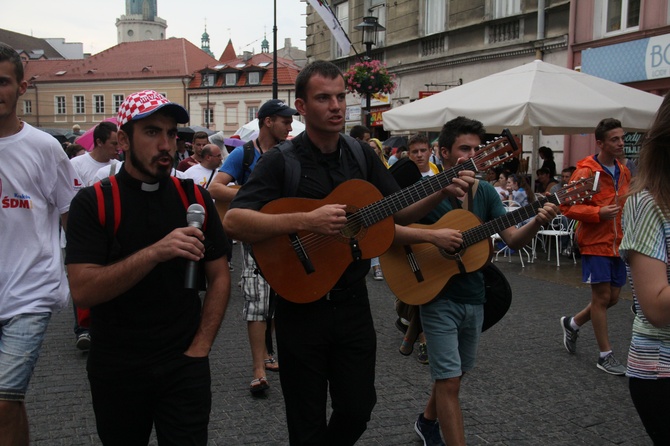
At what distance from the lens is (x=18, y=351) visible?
309 cm

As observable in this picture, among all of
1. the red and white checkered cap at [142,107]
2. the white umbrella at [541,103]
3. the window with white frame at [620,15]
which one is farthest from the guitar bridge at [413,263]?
the window with white frame at [620,15]

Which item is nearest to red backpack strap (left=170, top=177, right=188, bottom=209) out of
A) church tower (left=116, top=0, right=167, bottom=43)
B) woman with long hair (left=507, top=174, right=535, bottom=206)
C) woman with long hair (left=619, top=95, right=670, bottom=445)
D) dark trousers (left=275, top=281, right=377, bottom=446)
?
dark trousers (left=275, top=281, right=377, bottom=446)

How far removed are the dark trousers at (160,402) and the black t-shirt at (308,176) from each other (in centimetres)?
88

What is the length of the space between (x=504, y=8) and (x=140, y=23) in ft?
475

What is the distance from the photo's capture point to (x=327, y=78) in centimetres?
331

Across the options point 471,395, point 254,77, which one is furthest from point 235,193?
point 254,77

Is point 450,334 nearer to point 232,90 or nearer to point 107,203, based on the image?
point 107,203

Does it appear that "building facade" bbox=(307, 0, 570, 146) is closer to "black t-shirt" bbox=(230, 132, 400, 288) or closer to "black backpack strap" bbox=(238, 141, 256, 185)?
"black backpack strap" bbox=(238, 141, 256, 185)

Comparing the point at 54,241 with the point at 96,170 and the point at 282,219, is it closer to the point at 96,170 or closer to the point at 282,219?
the point at 282,219

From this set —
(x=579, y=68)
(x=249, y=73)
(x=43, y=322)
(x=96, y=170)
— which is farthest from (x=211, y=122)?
(x=43, y=322)

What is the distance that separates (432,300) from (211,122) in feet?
209

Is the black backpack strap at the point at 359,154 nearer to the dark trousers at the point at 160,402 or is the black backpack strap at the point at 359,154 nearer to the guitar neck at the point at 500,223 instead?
the guitar neck at the point at 500,223

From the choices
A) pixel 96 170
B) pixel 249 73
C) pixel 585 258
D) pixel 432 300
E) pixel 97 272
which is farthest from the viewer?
pixel 249 73

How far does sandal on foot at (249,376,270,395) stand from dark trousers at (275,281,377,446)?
72.9 inches
